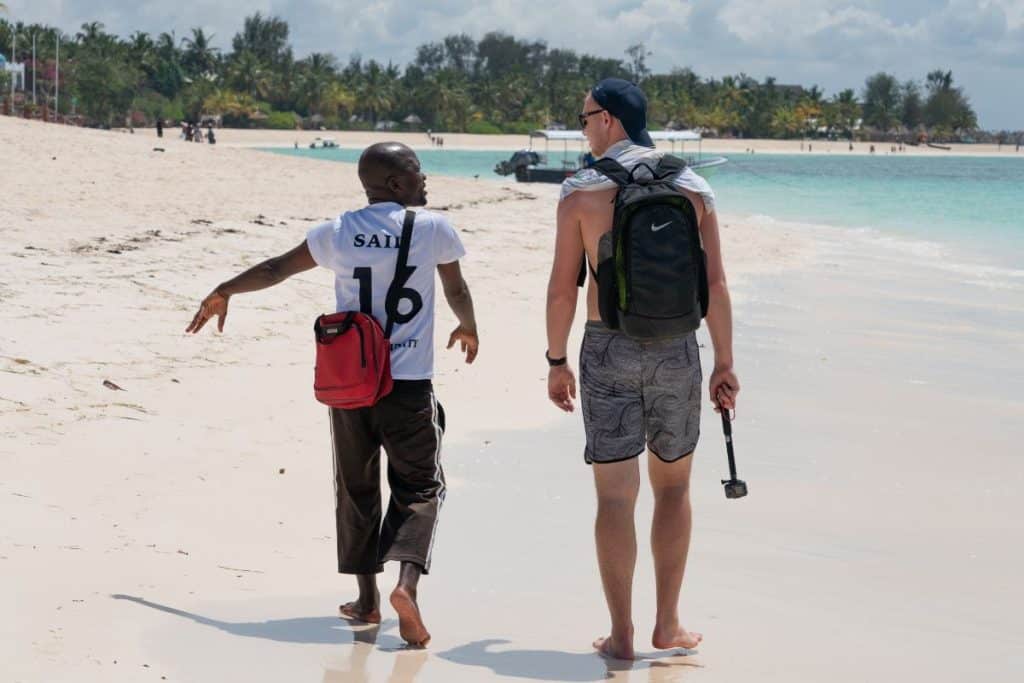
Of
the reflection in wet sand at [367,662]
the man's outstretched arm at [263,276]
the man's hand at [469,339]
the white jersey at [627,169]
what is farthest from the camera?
the man's hand at [469,339]

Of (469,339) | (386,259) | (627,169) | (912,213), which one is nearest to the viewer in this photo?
(627,169)

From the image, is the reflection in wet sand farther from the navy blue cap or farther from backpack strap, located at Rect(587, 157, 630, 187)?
the navy blue cap

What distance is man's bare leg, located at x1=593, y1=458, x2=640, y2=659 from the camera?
14.2ft

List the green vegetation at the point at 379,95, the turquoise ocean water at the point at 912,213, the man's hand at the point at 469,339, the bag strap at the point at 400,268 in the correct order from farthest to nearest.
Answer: the green vegetation at the point at 379,95
the turquoise ocean water at the point at 912,213
the man's hand at the point at 469,339
the bag strap at the point at 400,268

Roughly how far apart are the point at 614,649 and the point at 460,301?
1.24 m

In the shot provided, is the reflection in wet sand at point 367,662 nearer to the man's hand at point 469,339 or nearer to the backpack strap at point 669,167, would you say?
the man's hand at point 469,339

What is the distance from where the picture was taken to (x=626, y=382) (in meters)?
4.28

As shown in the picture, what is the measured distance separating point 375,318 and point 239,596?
3.59 ft

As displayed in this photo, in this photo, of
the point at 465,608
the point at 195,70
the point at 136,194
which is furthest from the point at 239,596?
the point at 195,70

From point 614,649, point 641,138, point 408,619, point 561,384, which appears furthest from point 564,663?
point 641,138

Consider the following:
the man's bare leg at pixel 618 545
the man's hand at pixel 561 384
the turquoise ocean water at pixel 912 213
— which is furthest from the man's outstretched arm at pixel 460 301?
the turquoise ocean water at pixel 912 213

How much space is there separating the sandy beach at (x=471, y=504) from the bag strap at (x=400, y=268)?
1.01 metres

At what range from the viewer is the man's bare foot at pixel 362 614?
4625mm

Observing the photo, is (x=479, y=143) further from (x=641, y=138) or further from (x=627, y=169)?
(x=627, y=169)
